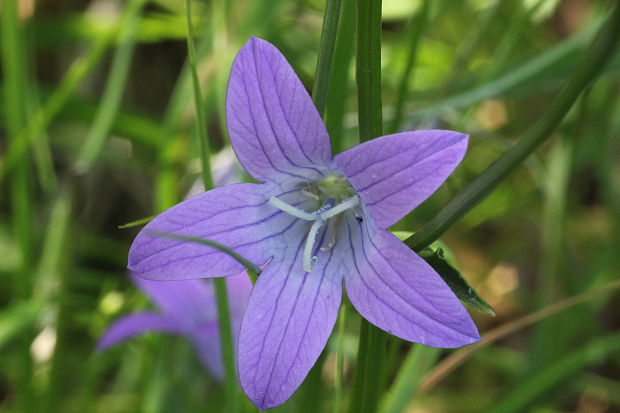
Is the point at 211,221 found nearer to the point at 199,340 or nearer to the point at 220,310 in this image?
the point at 220,310

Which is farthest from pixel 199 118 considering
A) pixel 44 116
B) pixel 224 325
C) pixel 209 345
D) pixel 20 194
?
pixel 44 116

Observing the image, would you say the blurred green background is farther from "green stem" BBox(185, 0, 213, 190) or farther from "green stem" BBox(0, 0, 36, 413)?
"green stem" BBox(185, 0, 213, 190)

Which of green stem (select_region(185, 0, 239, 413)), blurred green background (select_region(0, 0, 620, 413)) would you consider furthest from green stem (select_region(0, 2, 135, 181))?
green stem (select_region(185, 0, 239, 413))

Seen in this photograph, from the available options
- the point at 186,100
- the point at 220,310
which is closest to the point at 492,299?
the point at 186,100

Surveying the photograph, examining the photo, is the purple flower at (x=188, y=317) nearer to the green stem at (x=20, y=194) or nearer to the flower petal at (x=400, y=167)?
the green stem at (x=20, y=194)

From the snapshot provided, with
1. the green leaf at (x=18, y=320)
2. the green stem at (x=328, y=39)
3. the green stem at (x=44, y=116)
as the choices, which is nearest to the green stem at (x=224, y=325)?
the green stem at (x=328, y=39)

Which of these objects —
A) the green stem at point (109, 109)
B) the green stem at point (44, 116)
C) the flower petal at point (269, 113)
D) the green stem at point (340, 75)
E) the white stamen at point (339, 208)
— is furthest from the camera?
the green stem at point (109, 109)
